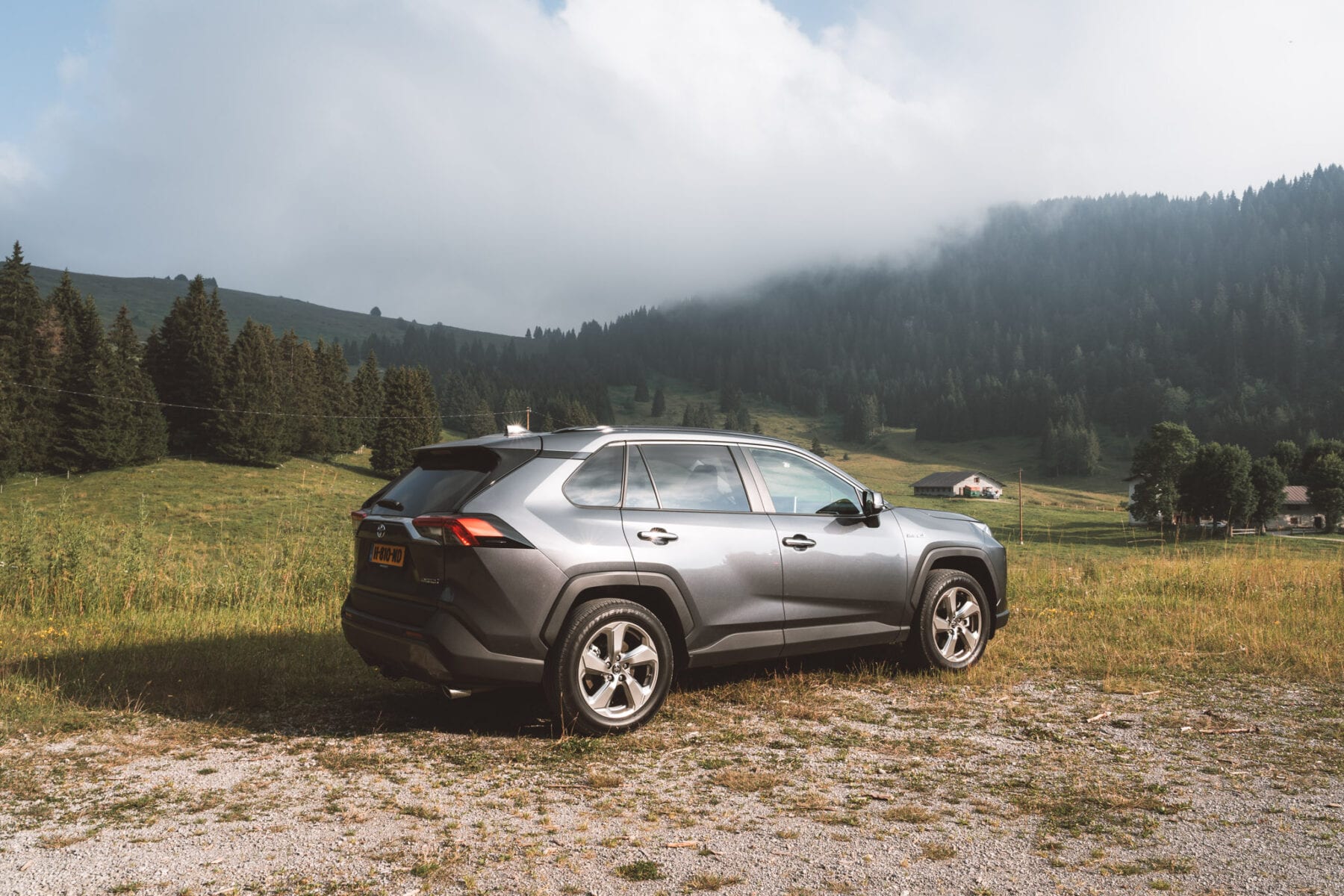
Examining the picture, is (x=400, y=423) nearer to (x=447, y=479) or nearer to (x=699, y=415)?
(x=447, y=479)

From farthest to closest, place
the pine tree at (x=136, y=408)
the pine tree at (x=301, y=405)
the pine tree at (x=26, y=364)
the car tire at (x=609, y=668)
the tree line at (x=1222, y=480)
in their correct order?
1. the pine tree at (x=301, y=405)
2. the tree line at (x=1222, y=480)
3. the pine tree at (x=136, y=408)
4. the pine tree at (x=26, y=364)
5. the car tire at (x=609, y=668)

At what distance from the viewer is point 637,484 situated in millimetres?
5172

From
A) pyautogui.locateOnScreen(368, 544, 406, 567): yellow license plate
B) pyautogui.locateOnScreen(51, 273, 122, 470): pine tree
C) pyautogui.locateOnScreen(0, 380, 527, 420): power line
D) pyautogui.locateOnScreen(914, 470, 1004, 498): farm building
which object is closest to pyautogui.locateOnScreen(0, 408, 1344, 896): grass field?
pyautogui.locateOnScreen(368, 544, 406, 567): yellow license plate

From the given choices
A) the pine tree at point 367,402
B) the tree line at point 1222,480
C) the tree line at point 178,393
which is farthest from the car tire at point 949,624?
the pine tree at point 367,402

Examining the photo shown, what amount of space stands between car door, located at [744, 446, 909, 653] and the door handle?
0.87m

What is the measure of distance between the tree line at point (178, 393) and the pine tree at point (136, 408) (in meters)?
0.10

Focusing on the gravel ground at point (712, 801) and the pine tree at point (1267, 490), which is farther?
the pine tree at point (1267, 490)

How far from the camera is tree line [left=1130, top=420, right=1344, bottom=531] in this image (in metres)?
72.0

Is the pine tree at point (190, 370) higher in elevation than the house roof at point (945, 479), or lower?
higher

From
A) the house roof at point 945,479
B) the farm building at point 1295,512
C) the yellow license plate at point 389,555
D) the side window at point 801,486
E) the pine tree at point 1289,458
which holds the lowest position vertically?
the farm building at point 1295,512

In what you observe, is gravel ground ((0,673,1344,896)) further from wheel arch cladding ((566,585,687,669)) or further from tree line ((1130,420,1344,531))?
tree line ((1130,420,1344,531))

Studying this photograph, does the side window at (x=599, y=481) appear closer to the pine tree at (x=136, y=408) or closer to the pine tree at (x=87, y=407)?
the pine tree at (x=87, y=407)

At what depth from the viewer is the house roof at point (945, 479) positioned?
113 metres

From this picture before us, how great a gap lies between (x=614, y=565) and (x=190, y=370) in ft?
250
